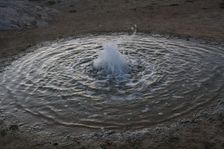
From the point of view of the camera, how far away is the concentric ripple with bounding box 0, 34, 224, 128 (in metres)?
10.4

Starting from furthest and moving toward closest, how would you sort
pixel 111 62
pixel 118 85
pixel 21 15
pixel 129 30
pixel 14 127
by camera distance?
pixel 21 15 → pixel 129 30 → pixel 111 62 → pixel 118 85 → pixel 14 127

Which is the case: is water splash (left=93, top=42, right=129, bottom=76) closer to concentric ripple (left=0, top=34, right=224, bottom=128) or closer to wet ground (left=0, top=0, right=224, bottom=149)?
concentric ripple (left=0, top=34, right=224, bottom=128)

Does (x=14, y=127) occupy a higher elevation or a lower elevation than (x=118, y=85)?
lower

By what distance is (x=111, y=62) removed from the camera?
43.6ft

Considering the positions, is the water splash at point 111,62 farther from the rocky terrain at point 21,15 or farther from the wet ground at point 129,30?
the rocky terrain at point 21,15

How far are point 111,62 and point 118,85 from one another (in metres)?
1.70

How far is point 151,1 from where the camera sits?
22.6m

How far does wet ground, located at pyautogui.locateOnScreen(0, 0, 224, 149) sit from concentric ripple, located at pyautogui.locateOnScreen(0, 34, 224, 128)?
0.50 metres

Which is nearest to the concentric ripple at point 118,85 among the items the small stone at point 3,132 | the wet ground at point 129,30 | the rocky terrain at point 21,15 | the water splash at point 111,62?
the water splash at point 111,62

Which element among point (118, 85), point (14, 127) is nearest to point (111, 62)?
point (118, 85)

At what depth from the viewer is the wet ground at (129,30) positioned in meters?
9.16

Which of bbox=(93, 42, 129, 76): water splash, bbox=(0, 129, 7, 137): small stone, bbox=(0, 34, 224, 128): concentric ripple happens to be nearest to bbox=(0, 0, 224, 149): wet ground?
bbox=(0, 129, 7, 137): small stone

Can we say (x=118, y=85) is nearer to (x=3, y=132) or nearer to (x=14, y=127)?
(x=14, y=127)

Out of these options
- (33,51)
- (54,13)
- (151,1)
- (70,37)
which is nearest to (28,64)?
(33,51)
